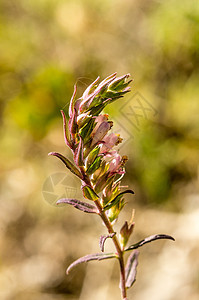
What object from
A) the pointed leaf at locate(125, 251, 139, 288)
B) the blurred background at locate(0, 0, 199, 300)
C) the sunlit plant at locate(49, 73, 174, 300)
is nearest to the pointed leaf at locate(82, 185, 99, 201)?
the sunlit plant at locate(49, 73, 174, 300)

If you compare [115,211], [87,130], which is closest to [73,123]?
[87,130]

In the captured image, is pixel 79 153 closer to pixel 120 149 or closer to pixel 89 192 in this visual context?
pixel 89 192

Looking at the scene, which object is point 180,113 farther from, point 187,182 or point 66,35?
point 66,35

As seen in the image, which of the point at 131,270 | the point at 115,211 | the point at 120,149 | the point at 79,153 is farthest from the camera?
the point at 120,149

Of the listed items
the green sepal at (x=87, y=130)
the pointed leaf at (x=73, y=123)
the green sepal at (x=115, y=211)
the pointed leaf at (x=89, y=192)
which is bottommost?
the green sepal at (x=115, y=211)

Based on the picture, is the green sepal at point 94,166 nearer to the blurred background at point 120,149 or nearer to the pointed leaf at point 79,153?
the pointed leaf at point 79,153

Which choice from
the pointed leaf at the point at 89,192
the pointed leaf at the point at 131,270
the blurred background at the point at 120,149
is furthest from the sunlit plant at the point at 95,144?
the blurred background at the point at 120,149

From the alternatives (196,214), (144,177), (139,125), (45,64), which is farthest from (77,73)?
(196,214)

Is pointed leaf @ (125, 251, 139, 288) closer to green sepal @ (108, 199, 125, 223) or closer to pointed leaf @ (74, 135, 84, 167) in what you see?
green sepal @ (108, 199, 125, 223)
